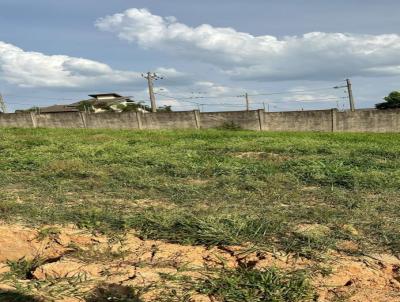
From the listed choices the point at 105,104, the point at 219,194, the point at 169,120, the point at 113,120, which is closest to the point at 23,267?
the point at 219,194

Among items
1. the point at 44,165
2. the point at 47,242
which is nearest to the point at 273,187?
the point at 47,242

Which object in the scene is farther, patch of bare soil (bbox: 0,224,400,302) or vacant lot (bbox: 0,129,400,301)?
Answer: vacant lot (bbox: 0,129,400,301)

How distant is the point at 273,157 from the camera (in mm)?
8977

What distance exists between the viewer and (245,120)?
24.2 m

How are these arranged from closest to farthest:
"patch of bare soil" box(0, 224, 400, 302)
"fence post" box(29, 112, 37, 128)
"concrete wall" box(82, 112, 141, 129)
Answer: "patch of bare soil" box(0, 224, 400, 302)
"concrete wall" box(82, 112, 141, 129)
"fence post" box(29, 112, 37, 128)

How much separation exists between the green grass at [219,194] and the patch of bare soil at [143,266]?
0.21m

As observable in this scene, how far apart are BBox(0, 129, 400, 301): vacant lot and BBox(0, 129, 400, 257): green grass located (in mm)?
13

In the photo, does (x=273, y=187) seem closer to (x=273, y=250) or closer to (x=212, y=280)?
(x=273, y=250)

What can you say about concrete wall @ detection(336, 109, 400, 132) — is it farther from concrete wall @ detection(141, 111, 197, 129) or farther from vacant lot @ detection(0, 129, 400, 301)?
vacant lot @ detection(0, 129, 400, 301)

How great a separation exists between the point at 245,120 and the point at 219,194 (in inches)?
738

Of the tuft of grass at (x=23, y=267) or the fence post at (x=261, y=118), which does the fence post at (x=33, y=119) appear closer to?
the fence post at (x=261, y=118)

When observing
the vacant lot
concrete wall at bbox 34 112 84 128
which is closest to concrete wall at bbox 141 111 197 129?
concrete wall at bbox 34 112 84 128

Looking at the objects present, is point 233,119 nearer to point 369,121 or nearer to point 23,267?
point 369,121

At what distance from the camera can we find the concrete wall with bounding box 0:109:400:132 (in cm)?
2284
